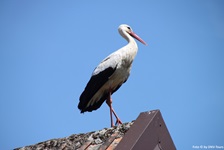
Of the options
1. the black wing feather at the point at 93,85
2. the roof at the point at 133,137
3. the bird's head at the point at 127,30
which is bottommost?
the roof at the point at 133,137

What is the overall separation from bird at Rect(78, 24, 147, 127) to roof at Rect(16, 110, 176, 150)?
3.62m

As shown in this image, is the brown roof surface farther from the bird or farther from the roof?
the bird

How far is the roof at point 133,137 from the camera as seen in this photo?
3.64m

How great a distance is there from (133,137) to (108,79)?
14.5 feet

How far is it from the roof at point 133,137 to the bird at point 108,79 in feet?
11.9

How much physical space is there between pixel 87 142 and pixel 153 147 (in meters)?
0.66

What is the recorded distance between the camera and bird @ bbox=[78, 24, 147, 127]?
791 cm

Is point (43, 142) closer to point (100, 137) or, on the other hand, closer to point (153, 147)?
point (100, 137)

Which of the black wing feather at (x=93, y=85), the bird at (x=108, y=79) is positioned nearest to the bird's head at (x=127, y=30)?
the bird at (x=108, y=79)

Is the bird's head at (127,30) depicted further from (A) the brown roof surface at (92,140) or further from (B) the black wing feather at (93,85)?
(A) the brown roof surface at (92,140)

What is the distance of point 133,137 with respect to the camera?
3643mm

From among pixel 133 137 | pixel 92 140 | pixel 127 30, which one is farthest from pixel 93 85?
pixel 133 137

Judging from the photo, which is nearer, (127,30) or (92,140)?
(92,140)

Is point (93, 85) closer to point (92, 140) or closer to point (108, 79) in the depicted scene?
point (108, 79)
